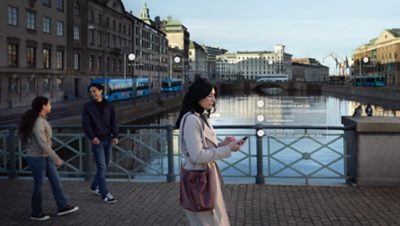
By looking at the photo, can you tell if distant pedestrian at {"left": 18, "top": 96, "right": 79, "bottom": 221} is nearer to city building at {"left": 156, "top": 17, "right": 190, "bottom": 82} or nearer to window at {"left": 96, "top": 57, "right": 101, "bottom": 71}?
window at {"left": 96, "top": 57, "right": 101, "bottom": 71}

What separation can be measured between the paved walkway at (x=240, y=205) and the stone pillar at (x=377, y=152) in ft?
0.82

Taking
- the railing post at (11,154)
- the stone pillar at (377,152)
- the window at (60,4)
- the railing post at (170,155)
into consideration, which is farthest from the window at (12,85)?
the stone pillar at (377,152)

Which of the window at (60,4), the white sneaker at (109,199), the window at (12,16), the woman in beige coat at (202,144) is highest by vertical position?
the window at (60,4)

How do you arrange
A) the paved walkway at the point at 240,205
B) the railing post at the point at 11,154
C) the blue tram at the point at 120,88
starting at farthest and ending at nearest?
the blue tram at the point at 120,88
the railing post at the point at 11,154
the paved walkway at the point at 240,205

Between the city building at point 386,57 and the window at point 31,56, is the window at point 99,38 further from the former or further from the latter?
the city building at point 386,57

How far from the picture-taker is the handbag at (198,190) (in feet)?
14.7

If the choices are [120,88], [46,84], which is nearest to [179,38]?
[120,88]

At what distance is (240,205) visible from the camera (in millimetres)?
8109

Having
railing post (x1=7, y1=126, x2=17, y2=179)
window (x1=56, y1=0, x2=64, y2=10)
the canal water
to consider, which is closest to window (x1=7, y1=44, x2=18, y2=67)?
window (x1=56, y1=0, x2=64, y2=10)

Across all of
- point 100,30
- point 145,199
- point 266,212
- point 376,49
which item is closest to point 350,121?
point 266,212

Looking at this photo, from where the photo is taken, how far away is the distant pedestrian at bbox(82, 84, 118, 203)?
8.34m

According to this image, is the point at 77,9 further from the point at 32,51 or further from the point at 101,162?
the point at 101,162

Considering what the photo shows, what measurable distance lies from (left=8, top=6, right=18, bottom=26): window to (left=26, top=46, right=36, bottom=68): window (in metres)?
3.39

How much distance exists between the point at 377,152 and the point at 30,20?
47.8 meters
